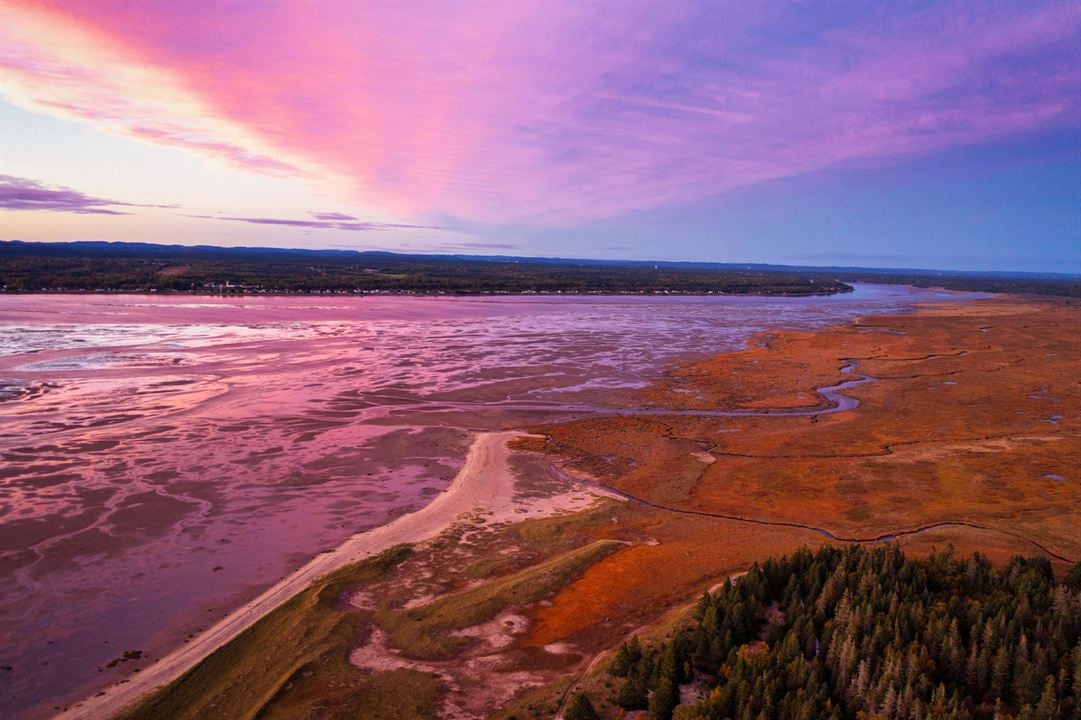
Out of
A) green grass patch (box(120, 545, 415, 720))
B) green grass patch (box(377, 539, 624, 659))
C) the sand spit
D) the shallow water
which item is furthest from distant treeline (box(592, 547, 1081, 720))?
the shallow water

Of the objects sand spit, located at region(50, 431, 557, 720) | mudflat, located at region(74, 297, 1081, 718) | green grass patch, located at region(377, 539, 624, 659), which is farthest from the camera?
green grass patch, located at region(377, 539, 624, 659)

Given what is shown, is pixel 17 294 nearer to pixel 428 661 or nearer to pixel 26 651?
pixel 26 651

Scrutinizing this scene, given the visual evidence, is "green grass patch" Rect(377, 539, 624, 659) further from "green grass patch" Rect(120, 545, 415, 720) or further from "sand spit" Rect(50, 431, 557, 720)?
"sand spit" Rect(50, 431, 557, 720)

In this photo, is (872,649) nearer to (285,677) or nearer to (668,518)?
(668,518)

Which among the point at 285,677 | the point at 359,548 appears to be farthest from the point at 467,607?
the point at 359,548

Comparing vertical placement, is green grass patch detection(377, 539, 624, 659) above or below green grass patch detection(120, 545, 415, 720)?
above

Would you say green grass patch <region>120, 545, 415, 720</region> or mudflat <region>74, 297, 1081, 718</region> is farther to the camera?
mudflat <region>74, 297, 1081, 718</region>

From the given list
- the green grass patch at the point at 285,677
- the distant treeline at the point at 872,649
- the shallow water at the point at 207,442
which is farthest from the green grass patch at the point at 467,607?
the shallow water at the point at 207,442
